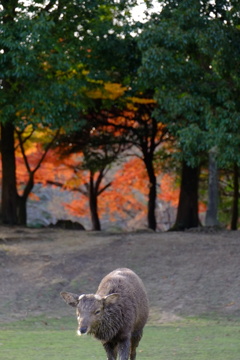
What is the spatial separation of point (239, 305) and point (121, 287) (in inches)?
332

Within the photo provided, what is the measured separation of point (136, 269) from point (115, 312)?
37.6ft

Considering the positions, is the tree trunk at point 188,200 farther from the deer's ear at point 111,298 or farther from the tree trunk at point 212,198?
the deer's ear at point 111,298

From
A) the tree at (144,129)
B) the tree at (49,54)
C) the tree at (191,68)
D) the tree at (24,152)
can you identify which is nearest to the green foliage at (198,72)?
the tree at (191,68)

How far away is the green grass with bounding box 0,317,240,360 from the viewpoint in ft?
42.0

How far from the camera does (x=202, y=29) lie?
910 inches

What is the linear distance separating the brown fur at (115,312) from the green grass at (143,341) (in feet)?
4.95

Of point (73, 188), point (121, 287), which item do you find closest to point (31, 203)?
point (73, 188)

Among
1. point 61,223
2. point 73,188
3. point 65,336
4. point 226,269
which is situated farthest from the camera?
point 73,188

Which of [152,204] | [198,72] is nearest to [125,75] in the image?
[198,72]

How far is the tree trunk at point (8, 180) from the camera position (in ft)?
103

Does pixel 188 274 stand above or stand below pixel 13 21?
below

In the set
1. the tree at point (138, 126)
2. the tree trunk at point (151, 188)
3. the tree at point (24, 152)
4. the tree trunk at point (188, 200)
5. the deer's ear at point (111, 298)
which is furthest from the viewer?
the tree trunk at point (151, 188)

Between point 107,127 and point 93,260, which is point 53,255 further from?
point 107,127

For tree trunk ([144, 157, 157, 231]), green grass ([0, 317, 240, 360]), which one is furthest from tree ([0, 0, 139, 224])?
tree trunk ([144, 157, 157, 231])
